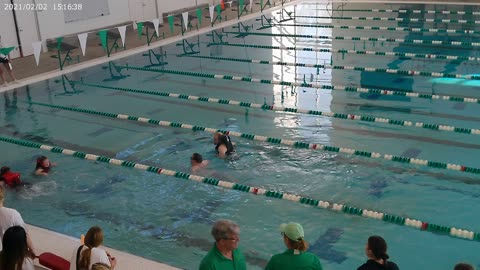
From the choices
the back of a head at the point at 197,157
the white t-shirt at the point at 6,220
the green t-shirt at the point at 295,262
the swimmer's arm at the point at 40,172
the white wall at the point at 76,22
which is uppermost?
the white wall at the point at 76,22

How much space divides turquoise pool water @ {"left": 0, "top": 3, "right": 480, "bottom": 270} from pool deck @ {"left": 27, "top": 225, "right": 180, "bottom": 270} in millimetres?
325

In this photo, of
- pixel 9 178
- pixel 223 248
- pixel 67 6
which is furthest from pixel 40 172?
pixel 67 6

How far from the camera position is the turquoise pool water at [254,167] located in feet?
15.7

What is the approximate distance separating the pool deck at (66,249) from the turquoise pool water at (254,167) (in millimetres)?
325

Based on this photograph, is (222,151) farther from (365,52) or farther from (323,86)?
(365,52)

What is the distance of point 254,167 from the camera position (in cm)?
632

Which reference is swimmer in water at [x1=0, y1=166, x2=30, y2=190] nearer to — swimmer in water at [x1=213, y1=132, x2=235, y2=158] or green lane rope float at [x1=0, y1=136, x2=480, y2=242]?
green lane rope float at [x1=0, y1=136, x2=480, y2=242]

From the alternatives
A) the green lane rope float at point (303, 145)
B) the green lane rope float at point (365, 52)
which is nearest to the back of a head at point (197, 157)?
the green lane rope float at point (303, 145)

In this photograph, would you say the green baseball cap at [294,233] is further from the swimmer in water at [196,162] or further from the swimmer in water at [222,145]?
the swimmer in water at [222,145]

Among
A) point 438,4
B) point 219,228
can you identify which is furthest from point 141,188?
point 438,4

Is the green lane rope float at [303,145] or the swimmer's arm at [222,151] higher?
the green lane rope float at [303,145]

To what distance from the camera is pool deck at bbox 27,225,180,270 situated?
4.07 metres

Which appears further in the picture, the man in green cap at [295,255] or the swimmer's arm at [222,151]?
the swimmer's arm at [222,151]

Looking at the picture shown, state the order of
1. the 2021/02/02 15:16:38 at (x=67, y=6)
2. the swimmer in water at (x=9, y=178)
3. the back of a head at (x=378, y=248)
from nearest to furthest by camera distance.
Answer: the back of a head at (x=378, y=248) → the swimmer in water at (x=9, y=178) → the 2021/02/02 15:16:38 at (x=67, y=6)
